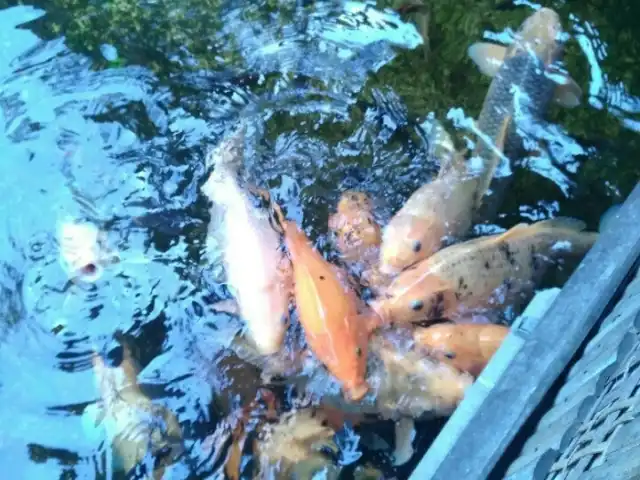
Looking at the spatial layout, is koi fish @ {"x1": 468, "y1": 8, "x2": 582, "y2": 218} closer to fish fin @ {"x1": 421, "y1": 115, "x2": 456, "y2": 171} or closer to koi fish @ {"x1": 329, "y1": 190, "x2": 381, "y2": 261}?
fish fin @ {"x1": 421, "y1": 115, "x2": 456, "y2": 171}

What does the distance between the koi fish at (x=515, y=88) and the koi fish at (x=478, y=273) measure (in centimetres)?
30

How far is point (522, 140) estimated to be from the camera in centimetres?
320

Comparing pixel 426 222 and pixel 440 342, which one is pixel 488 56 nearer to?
pixel 426 222

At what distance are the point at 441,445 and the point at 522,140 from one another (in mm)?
1729

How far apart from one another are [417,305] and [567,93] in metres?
1.51

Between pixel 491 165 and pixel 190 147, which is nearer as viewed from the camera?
pixel 491 165

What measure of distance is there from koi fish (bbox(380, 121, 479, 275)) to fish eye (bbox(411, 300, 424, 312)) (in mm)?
192

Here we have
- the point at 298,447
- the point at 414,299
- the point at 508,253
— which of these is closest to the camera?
the point at 298,447

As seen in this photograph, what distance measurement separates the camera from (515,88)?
3264 mm

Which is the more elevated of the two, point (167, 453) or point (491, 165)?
point (491, 165)

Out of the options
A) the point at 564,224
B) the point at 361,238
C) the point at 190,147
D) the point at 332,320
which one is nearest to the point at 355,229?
the point at 361,238

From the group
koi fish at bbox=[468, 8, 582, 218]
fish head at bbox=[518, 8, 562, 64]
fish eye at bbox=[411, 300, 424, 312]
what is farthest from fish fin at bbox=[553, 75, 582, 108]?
fish eye at bbox=[411, 300, 424, 312]

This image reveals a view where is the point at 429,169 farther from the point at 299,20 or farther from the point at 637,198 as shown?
the point at 299,20

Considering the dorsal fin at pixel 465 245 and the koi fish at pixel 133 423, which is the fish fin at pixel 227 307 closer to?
the koi fish at pixel 133 423
